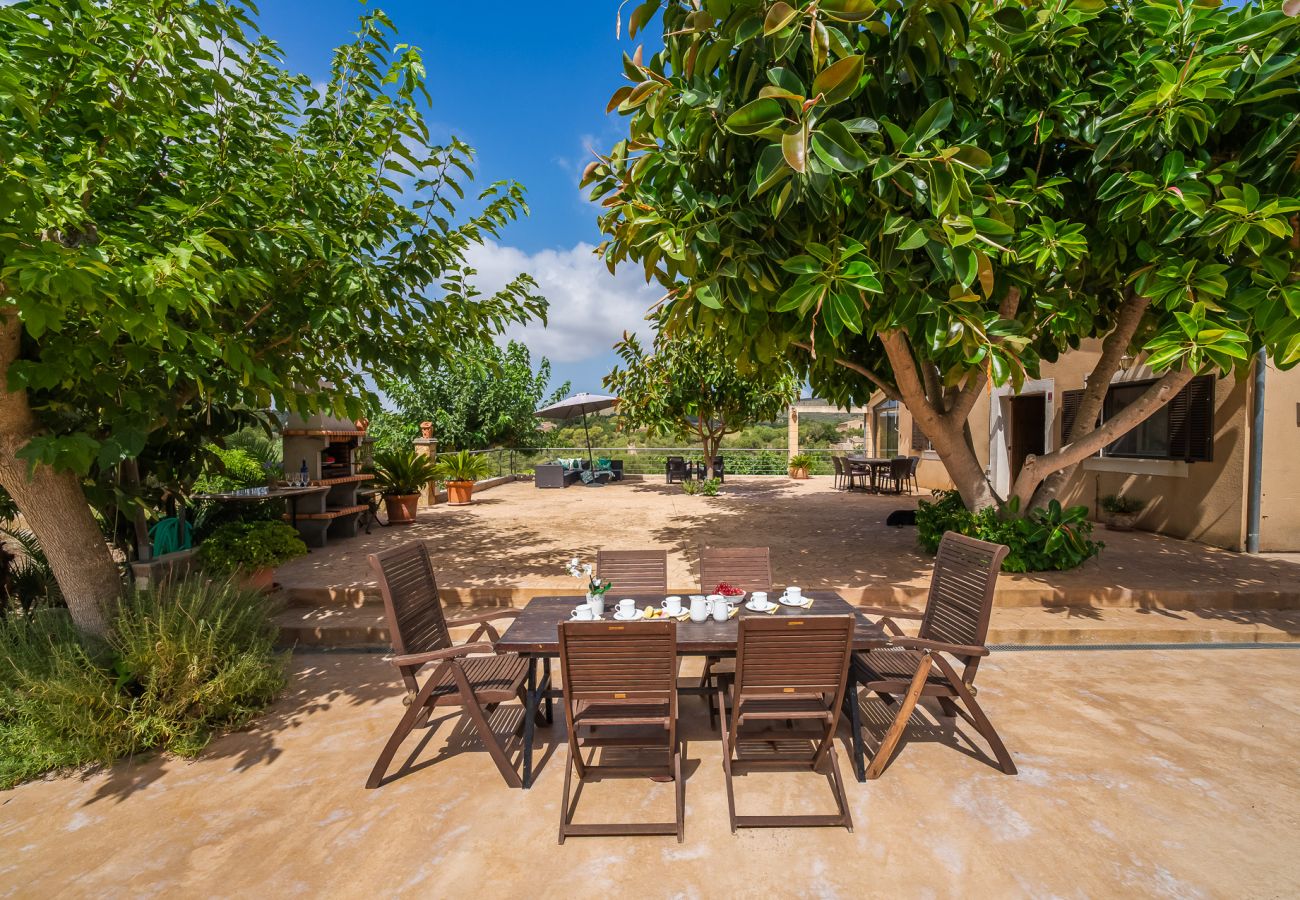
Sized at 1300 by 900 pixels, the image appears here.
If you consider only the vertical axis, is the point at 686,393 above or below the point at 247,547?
above

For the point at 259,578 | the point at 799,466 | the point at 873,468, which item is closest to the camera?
the point at 259,578

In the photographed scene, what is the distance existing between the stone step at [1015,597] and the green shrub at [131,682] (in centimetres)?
183

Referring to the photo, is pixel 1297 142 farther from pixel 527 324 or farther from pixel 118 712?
pixel 118 712

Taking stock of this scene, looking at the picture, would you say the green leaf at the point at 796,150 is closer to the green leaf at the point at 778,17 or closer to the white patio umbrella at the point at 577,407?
the green leaf at the point at 778,17

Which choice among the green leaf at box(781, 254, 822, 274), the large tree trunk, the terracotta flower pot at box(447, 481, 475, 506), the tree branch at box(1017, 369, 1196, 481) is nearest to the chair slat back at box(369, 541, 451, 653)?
the large tree trunk

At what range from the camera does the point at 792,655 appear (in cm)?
250

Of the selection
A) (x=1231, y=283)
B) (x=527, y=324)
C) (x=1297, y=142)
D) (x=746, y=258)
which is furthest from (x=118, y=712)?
(x=1297, y=142)

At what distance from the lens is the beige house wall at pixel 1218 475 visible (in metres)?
7.07

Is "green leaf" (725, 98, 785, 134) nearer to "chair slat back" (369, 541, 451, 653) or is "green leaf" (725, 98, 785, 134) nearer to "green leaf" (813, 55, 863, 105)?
"green leaf" (813, 55, 863, 105)

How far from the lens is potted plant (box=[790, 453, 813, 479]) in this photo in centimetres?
1906

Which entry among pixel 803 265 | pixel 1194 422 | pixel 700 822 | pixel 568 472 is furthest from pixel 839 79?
pixel 568 472

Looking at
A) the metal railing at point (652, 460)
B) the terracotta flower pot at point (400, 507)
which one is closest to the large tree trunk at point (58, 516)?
the terracotta flower pot at point (400, 507)

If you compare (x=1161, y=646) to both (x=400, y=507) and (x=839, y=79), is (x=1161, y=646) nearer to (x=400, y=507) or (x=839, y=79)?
(x=839, y=79)

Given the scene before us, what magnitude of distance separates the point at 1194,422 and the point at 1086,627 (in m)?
4.96
